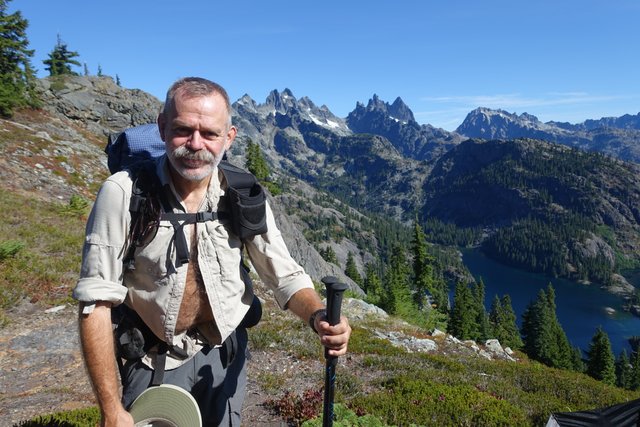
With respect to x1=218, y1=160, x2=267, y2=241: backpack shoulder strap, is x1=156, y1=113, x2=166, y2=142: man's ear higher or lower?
higher

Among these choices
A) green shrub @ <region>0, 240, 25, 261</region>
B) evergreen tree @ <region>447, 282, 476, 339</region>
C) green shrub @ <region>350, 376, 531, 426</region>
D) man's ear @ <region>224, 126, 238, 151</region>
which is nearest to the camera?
man's ear @ <region>224, 126, 238, 151</region>

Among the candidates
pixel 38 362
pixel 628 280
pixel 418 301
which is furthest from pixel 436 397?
pixel 628 280

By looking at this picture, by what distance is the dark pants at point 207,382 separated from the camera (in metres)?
3.18

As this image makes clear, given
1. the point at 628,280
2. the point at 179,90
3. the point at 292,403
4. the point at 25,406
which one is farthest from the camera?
the point at 628,280

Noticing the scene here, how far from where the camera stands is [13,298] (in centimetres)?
1143

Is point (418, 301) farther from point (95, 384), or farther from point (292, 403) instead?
point (95, 384)

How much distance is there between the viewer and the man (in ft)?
8.64

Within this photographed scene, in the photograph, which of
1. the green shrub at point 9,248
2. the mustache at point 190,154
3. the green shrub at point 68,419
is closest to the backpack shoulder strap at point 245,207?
the mustache at point 190,154

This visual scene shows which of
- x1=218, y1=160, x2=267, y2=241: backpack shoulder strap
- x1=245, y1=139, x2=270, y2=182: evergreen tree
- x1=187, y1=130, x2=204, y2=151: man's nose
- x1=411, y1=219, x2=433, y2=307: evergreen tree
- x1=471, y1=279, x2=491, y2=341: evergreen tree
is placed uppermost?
x1=187, y1=130, x2=204, y2=151: man's nose

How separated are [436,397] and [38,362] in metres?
9.23

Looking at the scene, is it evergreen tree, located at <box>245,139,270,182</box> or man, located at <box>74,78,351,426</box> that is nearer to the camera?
man, located at <box>74,78,351,426</box>

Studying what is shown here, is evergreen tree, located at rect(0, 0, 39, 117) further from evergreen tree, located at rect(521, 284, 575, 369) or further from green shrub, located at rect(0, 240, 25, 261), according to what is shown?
evergreen tree, located at rect(521, 284, 575, 369)

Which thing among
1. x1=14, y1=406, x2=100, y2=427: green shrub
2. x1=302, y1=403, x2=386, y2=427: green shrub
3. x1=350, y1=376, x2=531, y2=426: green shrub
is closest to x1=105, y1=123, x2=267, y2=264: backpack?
x1=302, y1=403, x2=386, y2=427: green shrub

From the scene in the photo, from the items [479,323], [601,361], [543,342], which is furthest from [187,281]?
[479,323]
